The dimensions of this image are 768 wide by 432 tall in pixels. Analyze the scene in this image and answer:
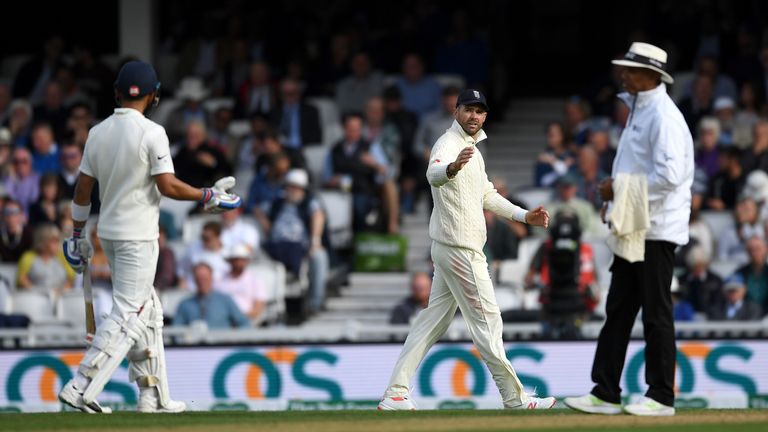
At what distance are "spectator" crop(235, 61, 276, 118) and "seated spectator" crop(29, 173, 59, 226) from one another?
2.78 metres

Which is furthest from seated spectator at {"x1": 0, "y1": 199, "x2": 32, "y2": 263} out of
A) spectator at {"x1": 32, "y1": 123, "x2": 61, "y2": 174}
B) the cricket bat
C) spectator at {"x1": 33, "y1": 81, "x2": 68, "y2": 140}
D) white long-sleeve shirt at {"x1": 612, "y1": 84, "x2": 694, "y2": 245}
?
white long-sleeve shirt at {"x1": 612, "y1": 84, "x2": 694, "y2": 245}

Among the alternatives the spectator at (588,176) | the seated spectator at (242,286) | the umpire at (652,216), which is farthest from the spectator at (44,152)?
the umpire at (652,216)

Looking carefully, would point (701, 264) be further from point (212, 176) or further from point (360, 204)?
point (212, 176)

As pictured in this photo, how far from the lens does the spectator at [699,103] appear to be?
1752 centimetres

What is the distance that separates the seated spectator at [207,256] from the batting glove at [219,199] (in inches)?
248

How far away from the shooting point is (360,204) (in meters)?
17.2

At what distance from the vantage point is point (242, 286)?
15.7 m

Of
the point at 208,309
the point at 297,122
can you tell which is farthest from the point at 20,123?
the point at 208,309

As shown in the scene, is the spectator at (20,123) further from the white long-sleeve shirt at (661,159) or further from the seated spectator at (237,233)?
the white long-sleeve shirt at (661,159)

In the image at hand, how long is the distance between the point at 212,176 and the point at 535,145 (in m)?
4.32

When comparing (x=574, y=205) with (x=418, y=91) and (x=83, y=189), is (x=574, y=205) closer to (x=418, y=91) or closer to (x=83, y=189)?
(x=418, y=91)

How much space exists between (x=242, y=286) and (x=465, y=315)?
20.1ft

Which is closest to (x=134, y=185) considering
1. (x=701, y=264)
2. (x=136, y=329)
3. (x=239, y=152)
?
(x=136, y=329)

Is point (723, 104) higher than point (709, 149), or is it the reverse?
point (723, 104)
